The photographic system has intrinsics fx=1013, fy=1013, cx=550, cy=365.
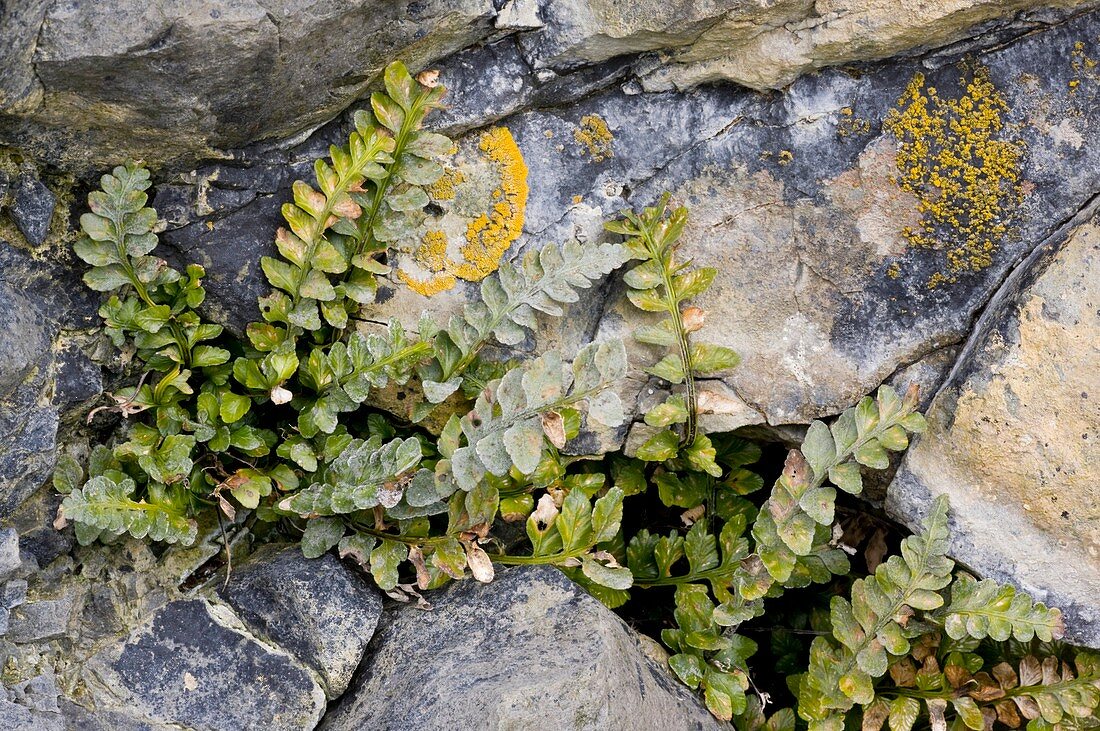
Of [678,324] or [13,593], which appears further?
[678,324]

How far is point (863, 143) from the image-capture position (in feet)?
10.6

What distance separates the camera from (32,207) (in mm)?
2982

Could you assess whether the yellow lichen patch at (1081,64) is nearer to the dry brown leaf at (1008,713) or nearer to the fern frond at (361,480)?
the dry brown leaf at (1008,713)

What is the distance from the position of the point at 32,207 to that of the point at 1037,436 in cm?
308

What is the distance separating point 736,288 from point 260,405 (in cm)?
166

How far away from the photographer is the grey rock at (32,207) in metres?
2.96

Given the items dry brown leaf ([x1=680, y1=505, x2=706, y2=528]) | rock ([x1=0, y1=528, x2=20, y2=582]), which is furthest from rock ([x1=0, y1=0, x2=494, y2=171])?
dry brown leaf ([x1=680, y1=505, x2=706, y2=528])

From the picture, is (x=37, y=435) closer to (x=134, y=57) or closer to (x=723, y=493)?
(x=134, y=57)

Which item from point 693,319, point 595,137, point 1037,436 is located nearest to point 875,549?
point 1037,436

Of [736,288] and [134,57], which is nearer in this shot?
[134,57]

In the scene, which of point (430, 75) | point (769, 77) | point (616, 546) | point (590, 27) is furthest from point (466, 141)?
point (616, 546)

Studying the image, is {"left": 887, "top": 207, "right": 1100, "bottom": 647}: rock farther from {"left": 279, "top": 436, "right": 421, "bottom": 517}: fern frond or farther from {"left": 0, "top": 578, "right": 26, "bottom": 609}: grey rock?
{"left": 0, "top": 578, "right": 26, "bottom": 609}: grey rock

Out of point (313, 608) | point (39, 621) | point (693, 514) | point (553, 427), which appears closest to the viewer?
point (553, 427)

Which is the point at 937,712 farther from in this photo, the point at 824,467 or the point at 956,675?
the point at 824,467
